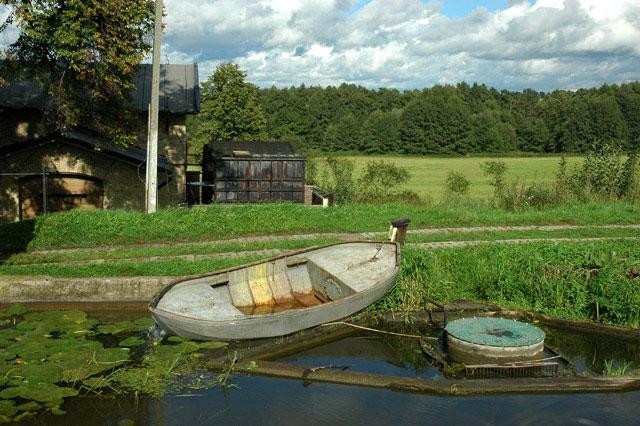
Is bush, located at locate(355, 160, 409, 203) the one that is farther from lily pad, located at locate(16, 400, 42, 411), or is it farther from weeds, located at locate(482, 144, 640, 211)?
lily pad, located at locate(16, 400, 42, 411)

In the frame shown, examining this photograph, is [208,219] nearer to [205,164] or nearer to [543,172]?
[205,164]

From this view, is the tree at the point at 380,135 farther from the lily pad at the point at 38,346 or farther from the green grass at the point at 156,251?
the lily pad at the point at 38,346

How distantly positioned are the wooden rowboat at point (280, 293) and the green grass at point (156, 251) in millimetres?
3628

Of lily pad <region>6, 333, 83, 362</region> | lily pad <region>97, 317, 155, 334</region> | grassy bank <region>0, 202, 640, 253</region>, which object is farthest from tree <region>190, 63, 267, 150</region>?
lily pad <region>6, 333, 83, 362</region>

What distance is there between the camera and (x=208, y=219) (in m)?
19.6

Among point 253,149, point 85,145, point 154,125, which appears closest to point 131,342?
point 154,125

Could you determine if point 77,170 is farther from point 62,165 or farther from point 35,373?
point 35,373

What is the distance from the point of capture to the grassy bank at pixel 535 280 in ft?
41.9

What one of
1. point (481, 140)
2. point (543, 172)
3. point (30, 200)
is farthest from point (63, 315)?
point (481, 140)

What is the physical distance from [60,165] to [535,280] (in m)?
16.8

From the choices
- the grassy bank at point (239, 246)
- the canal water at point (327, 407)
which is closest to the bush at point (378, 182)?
the grassy bank at point (239, 246)

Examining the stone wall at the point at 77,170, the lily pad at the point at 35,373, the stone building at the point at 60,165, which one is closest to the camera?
the lily pad at the point at 35,373

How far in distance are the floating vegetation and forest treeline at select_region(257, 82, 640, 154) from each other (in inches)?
2592

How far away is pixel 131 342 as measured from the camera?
37.4 feet
